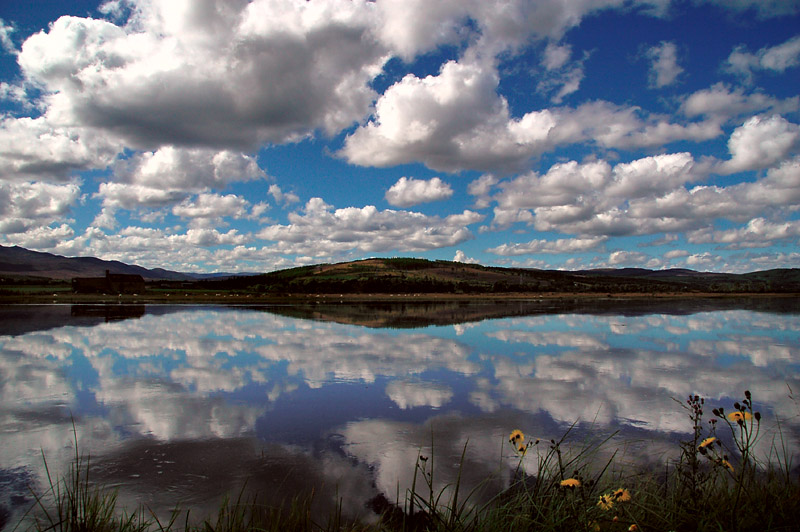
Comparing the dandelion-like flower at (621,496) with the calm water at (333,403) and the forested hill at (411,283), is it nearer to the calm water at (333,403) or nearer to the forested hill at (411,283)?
the calm water at (333,403)

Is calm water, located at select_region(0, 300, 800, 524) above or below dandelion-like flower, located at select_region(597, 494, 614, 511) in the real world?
below

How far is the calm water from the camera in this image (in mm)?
6613

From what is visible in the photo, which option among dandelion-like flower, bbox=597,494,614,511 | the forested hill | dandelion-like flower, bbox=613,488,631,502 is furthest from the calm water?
the forested hill

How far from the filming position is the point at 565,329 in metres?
25.8

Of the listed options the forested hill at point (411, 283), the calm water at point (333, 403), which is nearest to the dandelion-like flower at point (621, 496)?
the calm water at point (333, 403)

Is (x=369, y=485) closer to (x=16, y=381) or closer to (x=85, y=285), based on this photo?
(x=16, y=381)

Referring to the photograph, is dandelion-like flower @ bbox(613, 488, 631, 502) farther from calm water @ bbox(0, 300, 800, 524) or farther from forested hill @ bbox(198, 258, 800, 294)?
forested hill @ bbox(198, 258, 800, 294)

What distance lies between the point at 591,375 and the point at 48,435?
12.2 meters

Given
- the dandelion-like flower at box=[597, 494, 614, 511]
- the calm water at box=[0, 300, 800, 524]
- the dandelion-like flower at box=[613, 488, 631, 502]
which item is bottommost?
the calm water at box=[0, 300, 800, 524]

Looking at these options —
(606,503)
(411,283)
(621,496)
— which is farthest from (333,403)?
(411,283)

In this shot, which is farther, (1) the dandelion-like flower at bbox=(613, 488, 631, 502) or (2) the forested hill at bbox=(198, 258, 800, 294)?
(2) the forested hill at bbox=(198, 258, 800, 294)

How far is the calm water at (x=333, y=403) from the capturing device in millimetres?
6613

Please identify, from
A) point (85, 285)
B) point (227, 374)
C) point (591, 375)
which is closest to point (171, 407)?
point (227, 374)

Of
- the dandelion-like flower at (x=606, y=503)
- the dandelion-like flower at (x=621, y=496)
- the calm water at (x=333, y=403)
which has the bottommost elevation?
the calm water at (x=333, y=403)
